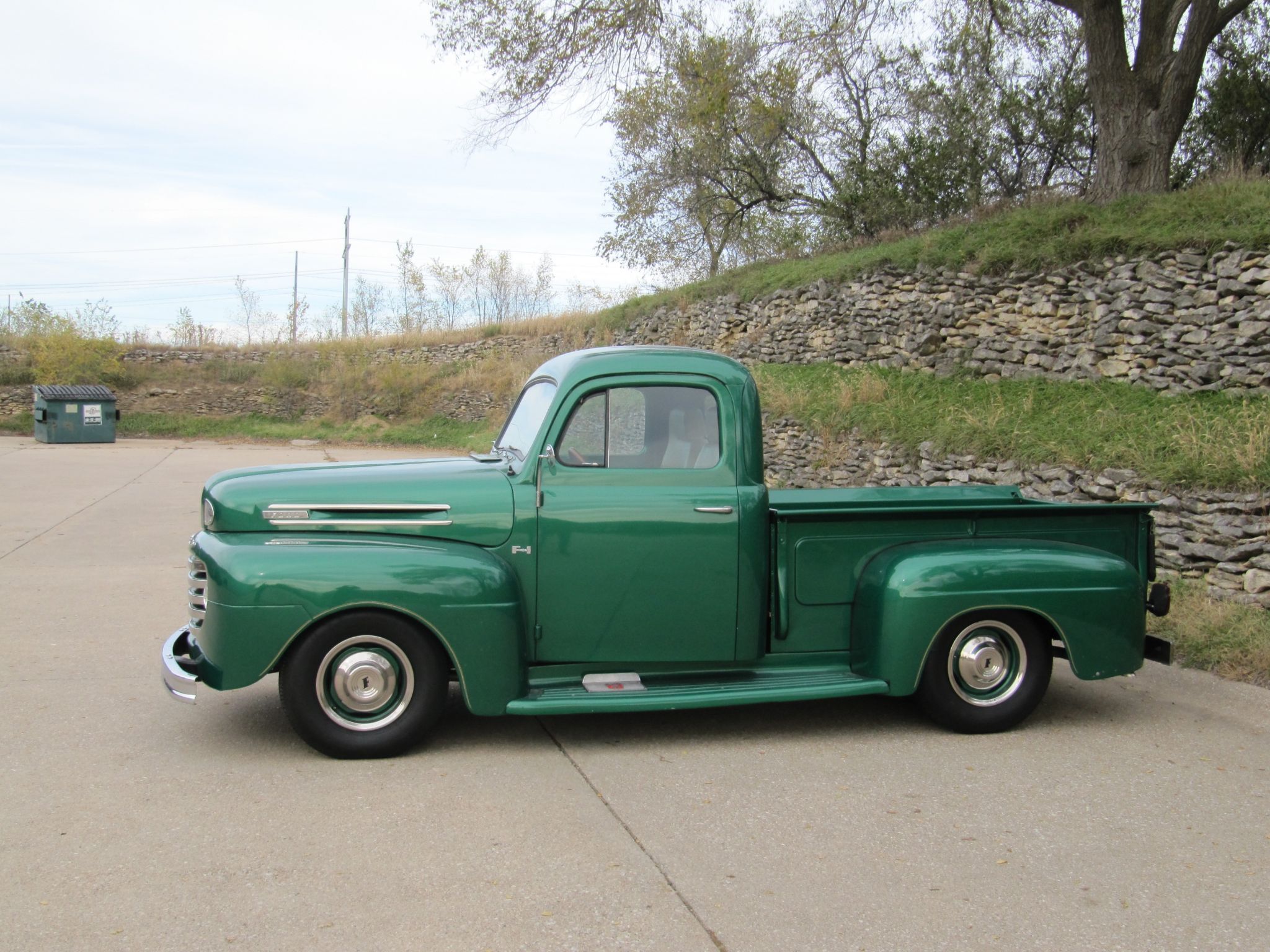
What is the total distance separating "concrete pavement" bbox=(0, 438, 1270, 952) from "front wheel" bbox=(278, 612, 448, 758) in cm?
13

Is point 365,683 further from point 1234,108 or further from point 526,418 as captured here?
point 1234,108

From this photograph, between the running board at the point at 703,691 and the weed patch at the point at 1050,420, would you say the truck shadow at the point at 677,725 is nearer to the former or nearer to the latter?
the running board at the point at 703,691

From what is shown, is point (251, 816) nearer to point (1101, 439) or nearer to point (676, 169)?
point (1101, 439)

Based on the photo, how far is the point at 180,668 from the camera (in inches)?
191

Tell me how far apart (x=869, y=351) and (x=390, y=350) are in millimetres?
22936

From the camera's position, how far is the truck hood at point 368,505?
16.2 ft

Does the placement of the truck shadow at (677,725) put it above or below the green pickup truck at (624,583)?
below

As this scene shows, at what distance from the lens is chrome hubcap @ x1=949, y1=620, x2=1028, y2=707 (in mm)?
5328

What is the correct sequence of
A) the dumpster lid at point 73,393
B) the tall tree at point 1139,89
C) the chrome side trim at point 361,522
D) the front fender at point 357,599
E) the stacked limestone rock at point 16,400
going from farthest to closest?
1. the stacked limestone rock at point 16,400
2. the dumpster lid at point 73,393
3. the tall tree at point 1139,89
4. the chrome side trim at point 361,522
5. the front fender at point 357,599

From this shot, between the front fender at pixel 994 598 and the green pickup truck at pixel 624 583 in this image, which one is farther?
the front fender at pixel 994 598

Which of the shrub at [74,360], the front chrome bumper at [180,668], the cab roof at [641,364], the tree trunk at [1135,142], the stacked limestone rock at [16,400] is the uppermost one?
the tree trunk at [1135,142]

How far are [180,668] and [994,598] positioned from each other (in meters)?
3.88

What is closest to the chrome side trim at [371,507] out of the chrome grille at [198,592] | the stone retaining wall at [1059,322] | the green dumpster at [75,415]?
the chrome grille at [198,592]

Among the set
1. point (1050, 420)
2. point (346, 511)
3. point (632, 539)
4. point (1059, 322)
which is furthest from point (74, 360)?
point (632, 539)
